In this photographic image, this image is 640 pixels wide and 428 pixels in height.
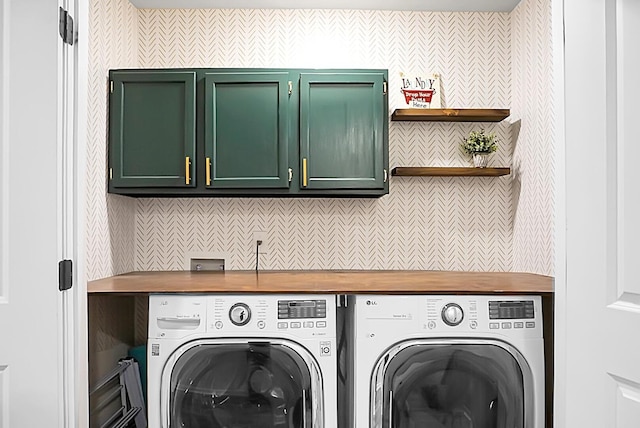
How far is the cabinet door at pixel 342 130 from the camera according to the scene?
10.0 feet

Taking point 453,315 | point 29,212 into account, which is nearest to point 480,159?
point 453,315

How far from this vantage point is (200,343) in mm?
2514

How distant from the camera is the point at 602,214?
5.63 feet

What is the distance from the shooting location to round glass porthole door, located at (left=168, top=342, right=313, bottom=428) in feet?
8.26

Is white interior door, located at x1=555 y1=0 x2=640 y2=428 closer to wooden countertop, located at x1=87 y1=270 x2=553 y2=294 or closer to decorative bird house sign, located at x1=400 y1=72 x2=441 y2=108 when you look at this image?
wooden countertop, located at x1=87 y1=270 x2=553 y2=294

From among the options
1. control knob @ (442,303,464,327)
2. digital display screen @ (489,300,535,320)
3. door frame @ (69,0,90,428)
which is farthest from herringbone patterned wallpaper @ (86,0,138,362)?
digital display screen @ (489,300,535,320)

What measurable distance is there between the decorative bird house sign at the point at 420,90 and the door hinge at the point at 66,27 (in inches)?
74.2

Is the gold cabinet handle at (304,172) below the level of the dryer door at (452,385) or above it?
above

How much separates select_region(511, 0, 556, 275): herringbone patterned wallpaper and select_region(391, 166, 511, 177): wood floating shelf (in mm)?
151

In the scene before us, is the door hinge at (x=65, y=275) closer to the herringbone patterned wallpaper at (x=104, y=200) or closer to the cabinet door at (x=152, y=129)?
the herringbone patterned wallpaper at (x=104, y=200)

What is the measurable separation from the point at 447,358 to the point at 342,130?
1208 millimetres

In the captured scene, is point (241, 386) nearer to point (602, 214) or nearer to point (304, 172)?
point (304, 172)

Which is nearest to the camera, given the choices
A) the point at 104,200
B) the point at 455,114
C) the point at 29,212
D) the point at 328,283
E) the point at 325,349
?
the point at 29,212

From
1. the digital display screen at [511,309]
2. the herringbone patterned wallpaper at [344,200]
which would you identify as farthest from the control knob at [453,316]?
the herringbone patterned wallpaper at [344,200]
